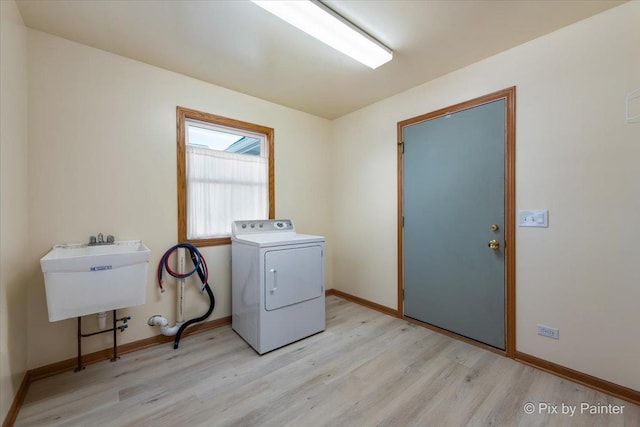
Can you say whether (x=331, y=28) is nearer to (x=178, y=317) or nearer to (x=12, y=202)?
(x=12, y=202)

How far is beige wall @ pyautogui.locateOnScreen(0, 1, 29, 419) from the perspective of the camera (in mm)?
1429

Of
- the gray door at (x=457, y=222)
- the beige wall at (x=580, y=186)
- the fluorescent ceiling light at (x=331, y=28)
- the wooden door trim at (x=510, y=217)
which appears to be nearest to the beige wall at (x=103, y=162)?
the fluorescent ceiling light at (x=331, y=28)

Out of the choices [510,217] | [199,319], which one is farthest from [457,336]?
[199,319]

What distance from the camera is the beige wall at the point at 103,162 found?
191 cm

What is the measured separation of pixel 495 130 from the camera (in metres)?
2.19

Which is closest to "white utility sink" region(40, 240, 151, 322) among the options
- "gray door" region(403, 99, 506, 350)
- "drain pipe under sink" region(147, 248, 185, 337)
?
"drain pipe under sink" region(147, 248, 185, 337)

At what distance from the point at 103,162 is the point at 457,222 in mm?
3176

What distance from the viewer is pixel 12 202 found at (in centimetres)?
157

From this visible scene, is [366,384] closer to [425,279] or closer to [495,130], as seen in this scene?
[425,279]

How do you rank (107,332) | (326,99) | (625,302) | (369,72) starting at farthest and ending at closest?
(326,99)
(369,72)
(107,332)
(625,302)

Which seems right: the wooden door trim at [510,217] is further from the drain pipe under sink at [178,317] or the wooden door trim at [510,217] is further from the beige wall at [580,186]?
the drain pipe under sink at [178,317]

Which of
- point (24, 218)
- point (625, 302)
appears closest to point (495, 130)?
point (625, 302)

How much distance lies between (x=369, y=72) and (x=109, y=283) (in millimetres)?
2746

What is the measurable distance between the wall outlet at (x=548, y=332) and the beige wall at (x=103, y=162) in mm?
2843
